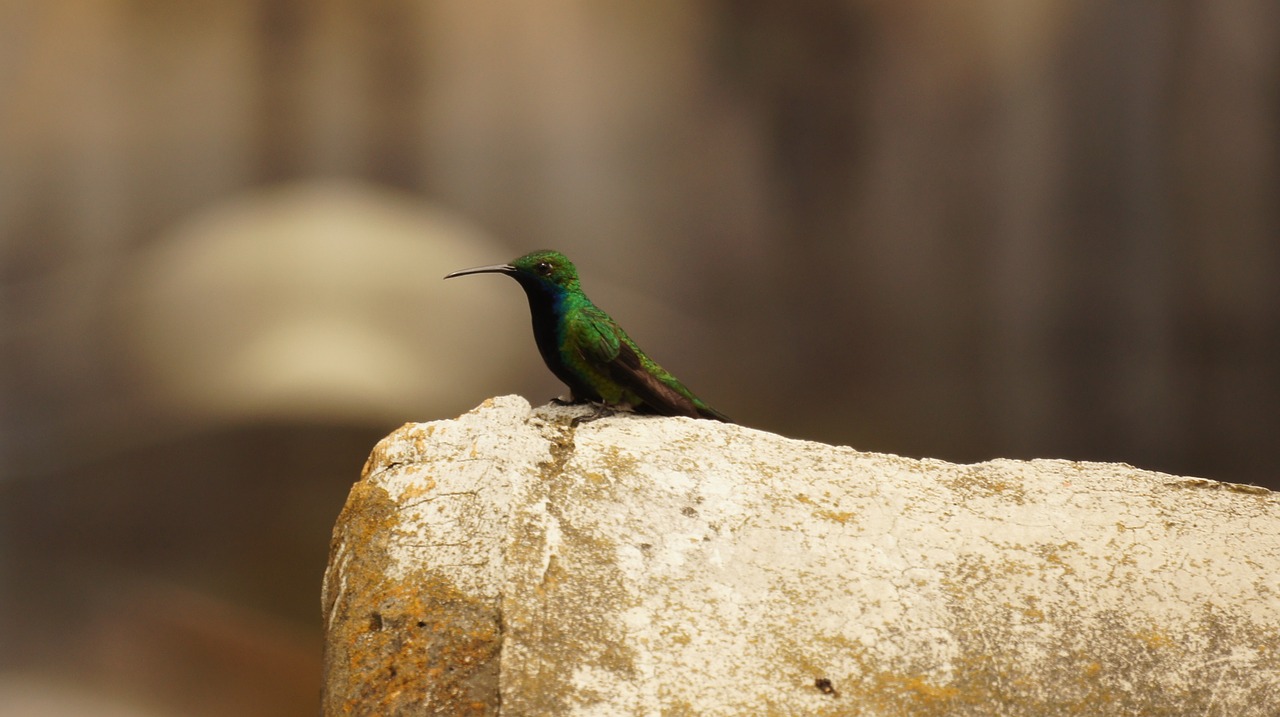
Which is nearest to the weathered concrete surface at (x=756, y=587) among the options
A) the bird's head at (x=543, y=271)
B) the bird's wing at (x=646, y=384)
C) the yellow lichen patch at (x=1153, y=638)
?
the yellow lichen patch at (x=1153, y=638)

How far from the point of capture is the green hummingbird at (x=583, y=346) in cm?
254

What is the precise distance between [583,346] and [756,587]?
791mm

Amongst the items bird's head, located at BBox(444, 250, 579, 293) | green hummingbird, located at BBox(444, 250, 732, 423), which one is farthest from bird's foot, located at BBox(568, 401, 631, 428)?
bird's head, located at BBox(444, 250, 579, 293)

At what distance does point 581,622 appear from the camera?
1.94 metres

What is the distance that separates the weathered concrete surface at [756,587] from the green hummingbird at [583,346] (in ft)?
0.70

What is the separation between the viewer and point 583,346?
2543mm

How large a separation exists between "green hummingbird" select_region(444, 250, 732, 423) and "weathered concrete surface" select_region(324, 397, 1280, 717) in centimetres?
21

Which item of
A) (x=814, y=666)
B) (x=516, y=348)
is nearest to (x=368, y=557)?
(x=814, y=666)

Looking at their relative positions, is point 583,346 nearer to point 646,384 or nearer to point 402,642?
point 646,384

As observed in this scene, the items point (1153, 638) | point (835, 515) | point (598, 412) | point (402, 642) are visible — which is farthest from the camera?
point (598, 412)

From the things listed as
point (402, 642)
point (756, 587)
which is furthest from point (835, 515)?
point (402, 642)

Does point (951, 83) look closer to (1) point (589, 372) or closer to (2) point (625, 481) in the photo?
(1) point (589, 372)

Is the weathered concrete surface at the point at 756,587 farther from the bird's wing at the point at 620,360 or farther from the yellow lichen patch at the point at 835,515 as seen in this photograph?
the bird's wing at the point at 620,360

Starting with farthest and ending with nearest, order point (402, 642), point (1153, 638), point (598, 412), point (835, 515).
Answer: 1. point (598, 412)
2. point (835, 515)
3. point (1153, 638)
4. point (402, 642)
